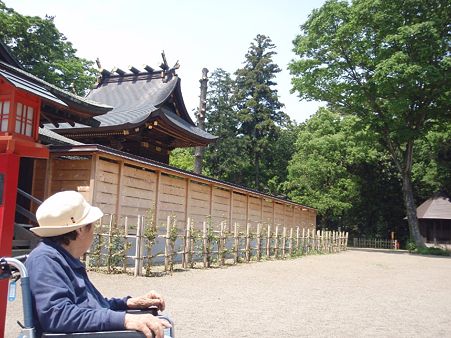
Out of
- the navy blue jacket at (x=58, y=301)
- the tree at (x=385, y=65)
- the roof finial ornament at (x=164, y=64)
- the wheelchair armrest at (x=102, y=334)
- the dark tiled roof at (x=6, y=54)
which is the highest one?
the tree at (x=385, y=65)

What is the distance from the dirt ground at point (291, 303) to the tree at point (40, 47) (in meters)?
22.9

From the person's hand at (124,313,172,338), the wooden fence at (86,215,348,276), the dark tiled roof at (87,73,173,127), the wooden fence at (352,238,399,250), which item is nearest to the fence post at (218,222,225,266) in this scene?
the wooden fence at (86,215,348,276)

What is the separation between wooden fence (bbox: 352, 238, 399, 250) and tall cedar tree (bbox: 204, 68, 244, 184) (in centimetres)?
1203

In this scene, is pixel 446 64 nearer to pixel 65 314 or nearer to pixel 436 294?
pixel 436 294

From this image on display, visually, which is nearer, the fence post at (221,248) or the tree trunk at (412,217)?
the fence post at (221,248)

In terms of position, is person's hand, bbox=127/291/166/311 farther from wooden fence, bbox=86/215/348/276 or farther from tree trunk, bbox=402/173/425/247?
tree trunk, bbox=402/173/425/247

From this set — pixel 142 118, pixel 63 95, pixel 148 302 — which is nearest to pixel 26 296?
pixel 148 302

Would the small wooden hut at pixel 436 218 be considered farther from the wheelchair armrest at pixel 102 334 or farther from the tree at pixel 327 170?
the wheelchair armrest at pixel 102 334

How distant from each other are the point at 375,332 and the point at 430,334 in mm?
766

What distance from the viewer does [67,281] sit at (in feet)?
8.36

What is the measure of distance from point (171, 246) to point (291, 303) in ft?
15.7

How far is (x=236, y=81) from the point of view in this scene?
149 ft

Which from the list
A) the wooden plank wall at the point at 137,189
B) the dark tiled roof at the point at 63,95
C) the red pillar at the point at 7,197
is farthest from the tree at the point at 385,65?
the red pillar at the point at 7,197

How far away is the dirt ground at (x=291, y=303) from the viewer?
605cm
